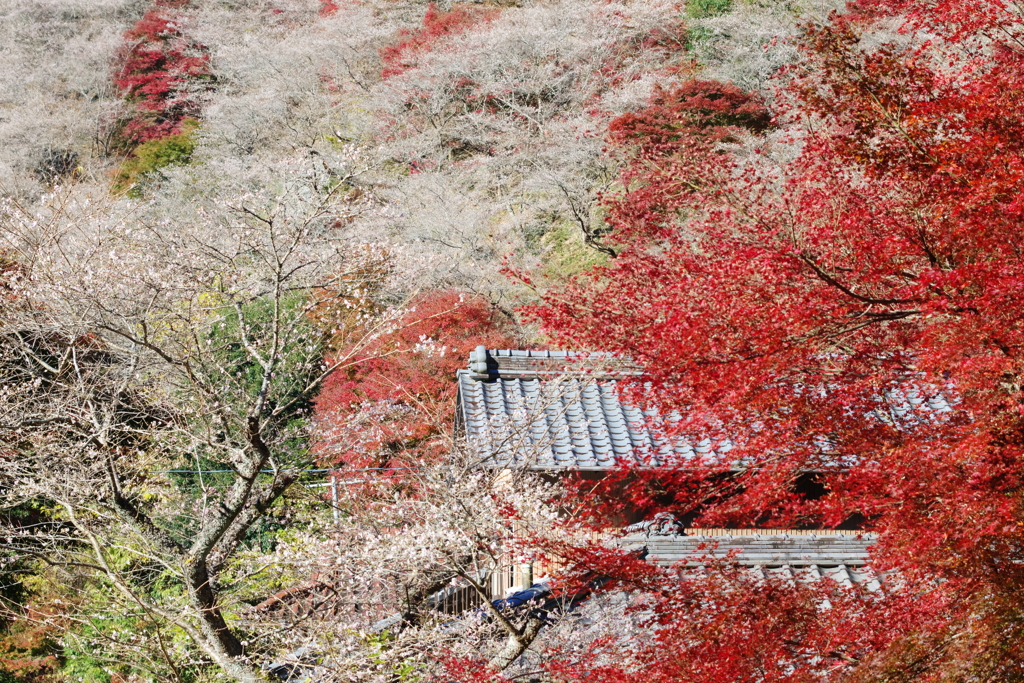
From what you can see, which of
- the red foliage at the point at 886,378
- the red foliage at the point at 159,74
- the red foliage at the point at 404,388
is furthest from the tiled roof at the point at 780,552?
the red foliage at the point at 159,74

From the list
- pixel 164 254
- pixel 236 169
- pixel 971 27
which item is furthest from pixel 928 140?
pixel 236 169

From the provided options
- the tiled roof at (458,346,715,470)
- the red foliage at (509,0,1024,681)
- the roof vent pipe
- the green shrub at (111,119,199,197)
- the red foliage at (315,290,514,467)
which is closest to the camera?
the red foliage at (509,0,1024,681)

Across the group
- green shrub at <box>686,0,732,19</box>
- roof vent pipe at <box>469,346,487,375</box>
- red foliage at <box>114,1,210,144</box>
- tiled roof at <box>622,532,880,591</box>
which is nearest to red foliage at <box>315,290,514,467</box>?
roof vent pipe at <box>469,346,487,375</box>

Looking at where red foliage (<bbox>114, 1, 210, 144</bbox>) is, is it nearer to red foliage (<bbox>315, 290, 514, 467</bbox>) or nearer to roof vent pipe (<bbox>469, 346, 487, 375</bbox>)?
red foliage (<bbox>315, 290, 514, 467</bbox>)

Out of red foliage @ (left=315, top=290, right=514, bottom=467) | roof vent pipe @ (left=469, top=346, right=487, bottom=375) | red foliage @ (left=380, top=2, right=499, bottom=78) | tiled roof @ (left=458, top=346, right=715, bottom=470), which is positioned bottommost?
red foliage @ (left=315, top=290, right=514, bottom=467)

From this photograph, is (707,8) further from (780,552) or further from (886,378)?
(886,378)

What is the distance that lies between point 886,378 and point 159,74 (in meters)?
26.0

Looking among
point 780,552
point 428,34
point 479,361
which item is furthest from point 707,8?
point 780,552

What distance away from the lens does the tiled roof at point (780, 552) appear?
6.48 metres

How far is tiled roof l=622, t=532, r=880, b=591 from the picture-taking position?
21.2 feet

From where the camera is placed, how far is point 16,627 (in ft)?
36.1

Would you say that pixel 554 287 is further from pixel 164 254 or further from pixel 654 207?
pixel 164 254

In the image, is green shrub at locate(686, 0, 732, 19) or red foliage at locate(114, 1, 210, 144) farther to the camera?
red foliage at locate(114, 1, 210, 144)

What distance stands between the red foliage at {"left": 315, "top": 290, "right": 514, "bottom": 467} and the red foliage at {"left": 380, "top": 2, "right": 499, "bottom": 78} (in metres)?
11.5
